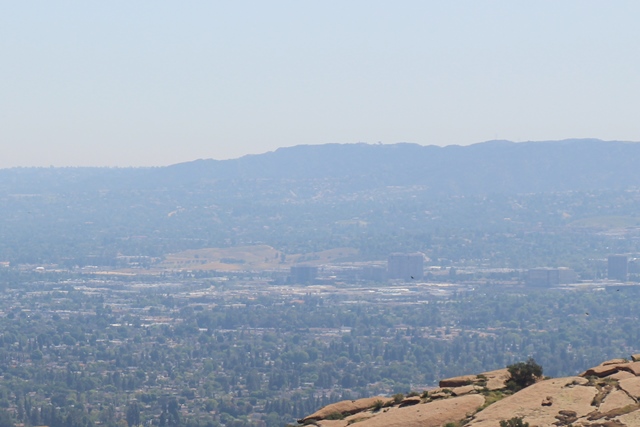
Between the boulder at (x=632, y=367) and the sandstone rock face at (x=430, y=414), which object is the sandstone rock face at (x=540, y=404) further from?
the boulder at (x=632, y=367)

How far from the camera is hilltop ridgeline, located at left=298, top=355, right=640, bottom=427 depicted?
2202 cm

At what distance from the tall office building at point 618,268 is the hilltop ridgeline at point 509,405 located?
550 ft

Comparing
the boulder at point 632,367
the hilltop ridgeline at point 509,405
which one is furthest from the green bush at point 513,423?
the boulder at point 632,367

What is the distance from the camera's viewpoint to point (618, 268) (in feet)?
628

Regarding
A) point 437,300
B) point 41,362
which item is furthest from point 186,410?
point 437,300

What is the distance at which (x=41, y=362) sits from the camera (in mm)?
117125

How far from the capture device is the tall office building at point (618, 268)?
189750mm

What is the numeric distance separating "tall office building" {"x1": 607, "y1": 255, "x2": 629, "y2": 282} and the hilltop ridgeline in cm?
16750

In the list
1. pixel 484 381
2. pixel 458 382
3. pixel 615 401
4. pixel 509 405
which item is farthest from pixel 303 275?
pixel 615 401

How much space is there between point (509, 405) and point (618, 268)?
6802 inches

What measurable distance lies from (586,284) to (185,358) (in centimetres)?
7982

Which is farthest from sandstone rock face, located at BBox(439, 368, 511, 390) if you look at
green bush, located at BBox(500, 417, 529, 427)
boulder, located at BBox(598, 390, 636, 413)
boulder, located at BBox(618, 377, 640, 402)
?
green bush, located at BBox(500, 417, 529, 427)

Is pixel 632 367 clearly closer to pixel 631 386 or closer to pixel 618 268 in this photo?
pixel 631 386

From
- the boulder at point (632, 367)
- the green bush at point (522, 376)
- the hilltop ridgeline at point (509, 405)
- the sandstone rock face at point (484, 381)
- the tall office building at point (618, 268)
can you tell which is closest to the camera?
the hilltop ridgeline at point (509, 405)
